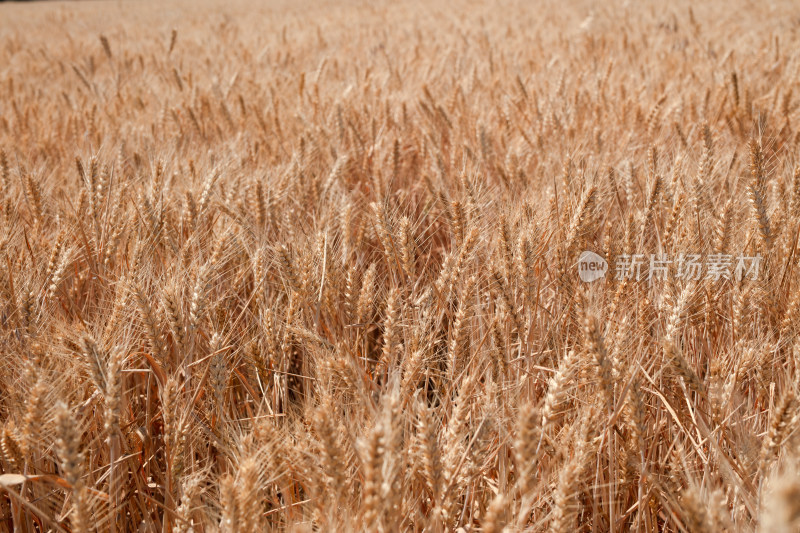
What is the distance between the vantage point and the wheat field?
875mm

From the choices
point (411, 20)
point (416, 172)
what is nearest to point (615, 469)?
point (416, 172)

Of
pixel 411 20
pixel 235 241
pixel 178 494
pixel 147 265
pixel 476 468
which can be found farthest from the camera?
pixel 411 20

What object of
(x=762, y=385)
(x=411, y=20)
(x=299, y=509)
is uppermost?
(x=411, y=20)

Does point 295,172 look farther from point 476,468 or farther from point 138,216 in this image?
point 476,468

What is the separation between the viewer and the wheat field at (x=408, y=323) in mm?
875

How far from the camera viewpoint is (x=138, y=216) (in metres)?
1.55

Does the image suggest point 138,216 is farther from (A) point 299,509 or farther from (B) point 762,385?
Result: (B) point 762,385

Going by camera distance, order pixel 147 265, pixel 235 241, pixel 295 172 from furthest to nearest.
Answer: pixel 295 172
pixel 235 241
pixel 147 265

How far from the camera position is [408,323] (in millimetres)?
1270

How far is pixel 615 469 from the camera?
1.04 meters

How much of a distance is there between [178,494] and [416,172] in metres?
1.80

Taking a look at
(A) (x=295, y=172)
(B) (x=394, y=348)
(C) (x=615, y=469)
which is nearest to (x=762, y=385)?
(C) (x=615, y=469)

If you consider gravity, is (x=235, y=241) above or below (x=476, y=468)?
above

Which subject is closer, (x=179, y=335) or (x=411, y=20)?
(x=179, y=335)
